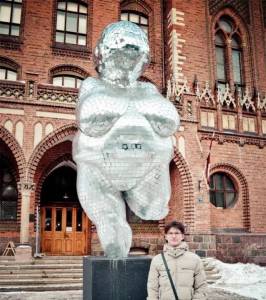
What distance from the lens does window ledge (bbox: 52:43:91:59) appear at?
1544cm

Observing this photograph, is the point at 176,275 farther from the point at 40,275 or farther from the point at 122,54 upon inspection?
the point at 40,275

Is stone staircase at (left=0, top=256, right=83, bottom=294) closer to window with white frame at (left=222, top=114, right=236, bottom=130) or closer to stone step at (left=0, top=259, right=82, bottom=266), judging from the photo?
stone step at (left=0, top=259, right=82, bottom=266)

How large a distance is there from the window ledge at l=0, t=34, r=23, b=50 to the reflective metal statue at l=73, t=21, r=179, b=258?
1227 centimetres

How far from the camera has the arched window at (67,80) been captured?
1556 cm

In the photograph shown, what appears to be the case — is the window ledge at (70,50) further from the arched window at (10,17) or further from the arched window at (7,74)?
the arched window at (7,74)

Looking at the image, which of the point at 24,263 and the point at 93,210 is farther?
the point at 24,263

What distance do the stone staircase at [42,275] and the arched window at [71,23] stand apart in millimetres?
8767

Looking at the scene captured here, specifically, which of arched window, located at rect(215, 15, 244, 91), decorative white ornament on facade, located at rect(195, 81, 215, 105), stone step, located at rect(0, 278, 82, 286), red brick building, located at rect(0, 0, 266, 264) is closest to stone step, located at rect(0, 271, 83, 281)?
stone step, located at rect(0, 278, 82, 286)

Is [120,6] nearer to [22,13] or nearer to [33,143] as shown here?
[22,13]

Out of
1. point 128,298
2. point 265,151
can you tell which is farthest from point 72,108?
point 128,298

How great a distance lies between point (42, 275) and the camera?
31.9ft

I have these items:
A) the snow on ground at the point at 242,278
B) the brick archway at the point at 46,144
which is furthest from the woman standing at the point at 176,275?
the brick archway at the point at 46,144

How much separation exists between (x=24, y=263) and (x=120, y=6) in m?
11.5

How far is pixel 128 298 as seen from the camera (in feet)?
11.1
